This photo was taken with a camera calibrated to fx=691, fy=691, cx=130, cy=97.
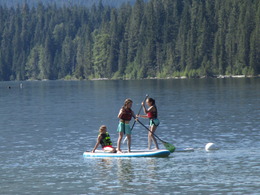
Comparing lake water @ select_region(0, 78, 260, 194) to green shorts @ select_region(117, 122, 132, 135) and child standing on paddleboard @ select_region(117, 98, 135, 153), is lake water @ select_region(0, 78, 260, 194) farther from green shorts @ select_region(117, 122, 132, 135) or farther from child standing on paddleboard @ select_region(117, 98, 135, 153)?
green shorts @ select_region(117, 122, 132, 135)

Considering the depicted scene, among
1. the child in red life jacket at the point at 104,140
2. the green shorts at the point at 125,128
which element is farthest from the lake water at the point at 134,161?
the green shorts at the point at 125,128

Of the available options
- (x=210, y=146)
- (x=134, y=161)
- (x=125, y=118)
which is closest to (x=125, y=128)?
(x=125, y=118)

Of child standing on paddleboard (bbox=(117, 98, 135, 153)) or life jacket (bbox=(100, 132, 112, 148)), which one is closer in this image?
child standing on paddleboard (bbox=(117, 98, 135, 153))

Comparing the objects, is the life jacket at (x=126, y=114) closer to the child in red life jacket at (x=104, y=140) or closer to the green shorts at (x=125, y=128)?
the green shorts at (x=125, y=128)

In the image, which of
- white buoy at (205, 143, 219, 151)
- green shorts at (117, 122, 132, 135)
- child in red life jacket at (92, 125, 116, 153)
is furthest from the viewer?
white buoy at (205, 143, 219, 151)

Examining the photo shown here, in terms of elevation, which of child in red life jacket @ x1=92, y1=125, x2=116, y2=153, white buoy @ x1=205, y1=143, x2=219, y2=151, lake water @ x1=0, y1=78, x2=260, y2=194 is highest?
child in red life jacket @ x1=92, y1=125, x2=116, y2=153

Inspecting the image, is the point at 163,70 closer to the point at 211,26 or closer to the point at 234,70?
the point at 211,26

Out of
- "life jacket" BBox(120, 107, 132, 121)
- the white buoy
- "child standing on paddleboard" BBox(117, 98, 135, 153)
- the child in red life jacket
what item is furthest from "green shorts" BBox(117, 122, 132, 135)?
the white buoy

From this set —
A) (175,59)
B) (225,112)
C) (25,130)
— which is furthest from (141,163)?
(175,59)

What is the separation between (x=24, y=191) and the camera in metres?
23.5

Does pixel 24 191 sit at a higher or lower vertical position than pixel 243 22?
lower

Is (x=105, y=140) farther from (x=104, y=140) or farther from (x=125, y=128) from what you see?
(x=125, y=128)

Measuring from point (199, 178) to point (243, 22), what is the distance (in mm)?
149965

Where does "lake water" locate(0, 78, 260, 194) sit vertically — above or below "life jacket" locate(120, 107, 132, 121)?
below
